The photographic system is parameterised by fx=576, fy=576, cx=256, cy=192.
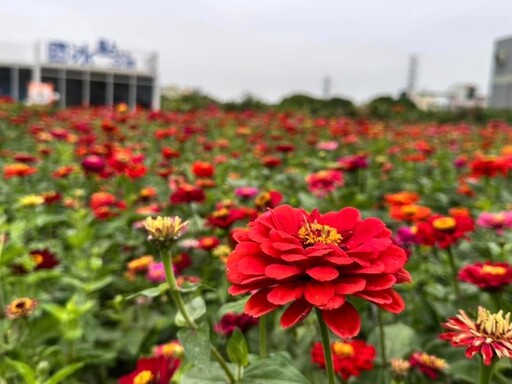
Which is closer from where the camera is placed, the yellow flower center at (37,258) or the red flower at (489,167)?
the yellow flower center at (37,258)

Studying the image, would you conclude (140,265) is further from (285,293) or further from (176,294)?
(285,293)

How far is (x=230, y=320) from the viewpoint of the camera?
119 centimetres

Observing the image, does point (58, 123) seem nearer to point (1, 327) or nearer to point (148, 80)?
point (1, 327)

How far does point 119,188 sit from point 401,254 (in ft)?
8.01

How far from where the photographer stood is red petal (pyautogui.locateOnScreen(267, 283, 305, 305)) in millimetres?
627

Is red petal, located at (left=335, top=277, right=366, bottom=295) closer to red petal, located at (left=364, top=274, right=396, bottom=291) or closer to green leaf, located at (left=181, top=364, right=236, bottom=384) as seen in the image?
red petal, located at (left=364, top=274, right=396, bottom=291)

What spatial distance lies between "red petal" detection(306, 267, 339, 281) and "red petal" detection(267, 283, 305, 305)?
24mm

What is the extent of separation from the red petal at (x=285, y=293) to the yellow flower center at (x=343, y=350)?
0.52 metres

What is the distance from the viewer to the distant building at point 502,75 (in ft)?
100

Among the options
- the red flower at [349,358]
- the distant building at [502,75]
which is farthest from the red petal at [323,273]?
the distant building at [502,75]

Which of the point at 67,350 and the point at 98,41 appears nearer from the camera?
the point at 67,350

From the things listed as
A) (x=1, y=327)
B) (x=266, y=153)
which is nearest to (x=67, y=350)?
(x=1, y=327)

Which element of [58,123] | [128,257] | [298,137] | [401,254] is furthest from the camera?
[58,123]

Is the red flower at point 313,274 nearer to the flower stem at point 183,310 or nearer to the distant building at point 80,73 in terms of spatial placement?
the flower stem at point 183,310
